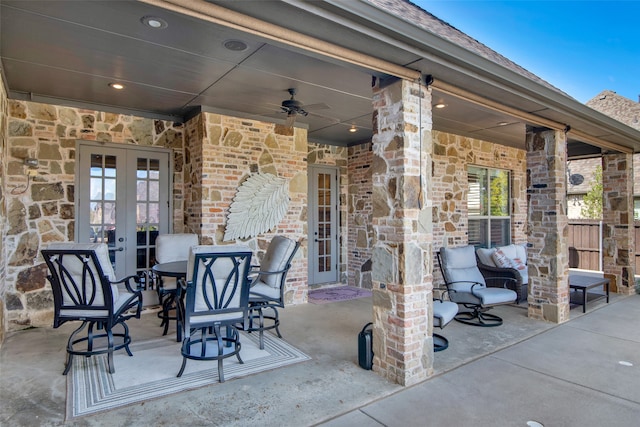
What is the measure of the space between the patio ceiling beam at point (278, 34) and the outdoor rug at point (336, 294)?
397 centimetres

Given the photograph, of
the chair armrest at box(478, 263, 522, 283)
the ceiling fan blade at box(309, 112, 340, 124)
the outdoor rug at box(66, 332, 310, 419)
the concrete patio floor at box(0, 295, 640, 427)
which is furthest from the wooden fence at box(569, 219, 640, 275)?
the outdoor rug at box(66, 332, 310, 419)

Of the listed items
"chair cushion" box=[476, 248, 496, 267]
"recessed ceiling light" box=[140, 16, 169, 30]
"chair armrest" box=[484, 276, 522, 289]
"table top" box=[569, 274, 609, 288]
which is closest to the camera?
"recessed ceiling light" box=[140, 16, 169, 30]

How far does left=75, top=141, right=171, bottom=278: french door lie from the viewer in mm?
4957

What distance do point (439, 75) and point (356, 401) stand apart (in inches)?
111

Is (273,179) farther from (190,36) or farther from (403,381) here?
(403,381)

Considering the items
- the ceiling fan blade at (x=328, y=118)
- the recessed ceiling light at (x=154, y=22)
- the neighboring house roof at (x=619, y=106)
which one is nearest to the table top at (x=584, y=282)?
the ceiling fan blade at (x=328, y=118)

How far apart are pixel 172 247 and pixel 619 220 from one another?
25.3 ft

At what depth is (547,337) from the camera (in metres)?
4.37

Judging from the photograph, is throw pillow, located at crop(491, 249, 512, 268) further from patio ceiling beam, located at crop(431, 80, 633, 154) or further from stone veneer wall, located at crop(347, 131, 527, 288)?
patio ceiling beam, located at crop(431, 80, 633, 154)

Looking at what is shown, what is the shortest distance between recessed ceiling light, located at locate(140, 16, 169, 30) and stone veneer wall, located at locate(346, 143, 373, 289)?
4.81 m

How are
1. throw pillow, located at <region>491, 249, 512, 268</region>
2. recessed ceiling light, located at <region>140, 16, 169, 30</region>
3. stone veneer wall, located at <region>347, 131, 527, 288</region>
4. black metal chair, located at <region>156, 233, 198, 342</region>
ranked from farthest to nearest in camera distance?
stone veneer wall, located at <region>347, 131, 527, 288</region>, throw pillow, located at <region>491, 249, 512, 268</region>, black metal chair, located at <region>156, 233, 198, 342</region>, recessed ceiling light, located at <region>140, 16, 169, 30</region>

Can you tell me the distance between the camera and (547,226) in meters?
5.05

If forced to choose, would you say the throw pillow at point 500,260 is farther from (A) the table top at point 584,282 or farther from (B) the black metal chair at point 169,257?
(B) the black metal chair at point 169,257

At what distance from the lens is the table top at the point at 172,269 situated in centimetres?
381
